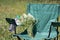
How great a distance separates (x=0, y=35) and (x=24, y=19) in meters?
1.70

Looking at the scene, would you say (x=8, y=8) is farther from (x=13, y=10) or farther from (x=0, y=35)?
(x=0, y=35)

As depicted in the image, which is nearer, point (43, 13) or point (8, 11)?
point (43, 13)

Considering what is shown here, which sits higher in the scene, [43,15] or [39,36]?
[43,15]

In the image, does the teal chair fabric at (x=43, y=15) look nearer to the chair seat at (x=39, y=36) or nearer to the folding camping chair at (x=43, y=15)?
the folding camping chair at (x=43, y=15)

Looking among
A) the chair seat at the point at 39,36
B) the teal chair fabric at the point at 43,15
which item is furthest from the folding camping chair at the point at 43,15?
the chair seat at the point at 39,36

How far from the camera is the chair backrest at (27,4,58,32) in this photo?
7.24m

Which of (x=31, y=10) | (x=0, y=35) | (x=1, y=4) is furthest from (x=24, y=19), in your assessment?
(x=1, y=4)

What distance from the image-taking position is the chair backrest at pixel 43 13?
7.24 metres

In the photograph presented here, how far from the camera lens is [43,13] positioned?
733cm

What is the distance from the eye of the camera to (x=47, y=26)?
284 inches

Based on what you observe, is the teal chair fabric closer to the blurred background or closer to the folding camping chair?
the folding camping chair

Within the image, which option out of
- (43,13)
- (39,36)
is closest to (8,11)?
(43,13)

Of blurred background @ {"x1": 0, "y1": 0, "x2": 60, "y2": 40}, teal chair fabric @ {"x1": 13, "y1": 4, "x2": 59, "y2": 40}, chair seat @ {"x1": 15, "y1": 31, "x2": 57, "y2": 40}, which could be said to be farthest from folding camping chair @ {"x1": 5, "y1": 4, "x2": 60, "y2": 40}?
blurred background @ {"x1": 0, "y1": 0, "x2": 60, "y2": 40}

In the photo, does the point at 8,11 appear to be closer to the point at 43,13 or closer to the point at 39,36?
the point at 43,13
